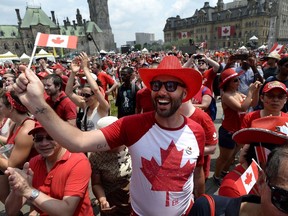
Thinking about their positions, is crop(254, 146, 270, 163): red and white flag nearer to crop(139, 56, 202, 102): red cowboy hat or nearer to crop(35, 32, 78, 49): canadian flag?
crop(139, 56, 202, 102): red cowboy hat

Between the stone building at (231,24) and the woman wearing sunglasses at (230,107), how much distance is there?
76008 mm

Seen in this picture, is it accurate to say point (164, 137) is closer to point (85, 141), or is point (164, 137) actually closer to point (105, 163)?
point (85, 141)

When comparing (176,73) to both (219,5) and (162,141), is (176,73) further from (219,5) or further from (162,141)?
(219,5)

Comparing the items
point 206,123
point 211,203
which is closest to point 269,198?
point 211,203

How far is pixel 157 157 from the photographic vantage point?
1688 mm

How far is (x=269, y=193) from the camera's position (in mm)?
1030

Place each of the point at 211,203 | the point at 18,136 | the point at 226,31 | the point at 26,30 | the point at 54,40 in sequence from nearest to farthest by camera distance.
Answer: the point at 211,203 → the point at 18,136 → the point at 54,40 → the point at 26,30 → the point at 226,31

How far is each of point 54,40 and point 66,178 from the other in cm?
241

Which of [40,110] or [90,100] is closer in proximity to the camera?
[40,110]

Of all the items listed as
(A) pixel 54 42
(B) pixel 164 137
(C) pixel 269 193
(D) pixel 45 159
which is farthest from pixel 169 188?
(A) pixel 54 42

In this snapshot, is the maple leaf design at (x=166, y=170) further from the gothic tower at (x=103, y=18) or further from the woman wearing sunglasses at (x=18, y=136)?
the gothic tower at (x=103, y=18)

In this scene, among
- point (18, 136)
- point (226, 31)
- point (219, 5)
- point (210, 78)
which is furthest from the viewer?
point (219, 5)

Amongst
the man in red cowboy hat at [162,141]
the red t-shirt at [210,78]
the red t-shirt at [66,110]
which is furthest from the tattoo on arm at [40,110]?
the red t-shirt at [210,78]

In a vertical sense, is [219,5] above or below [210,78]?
above
